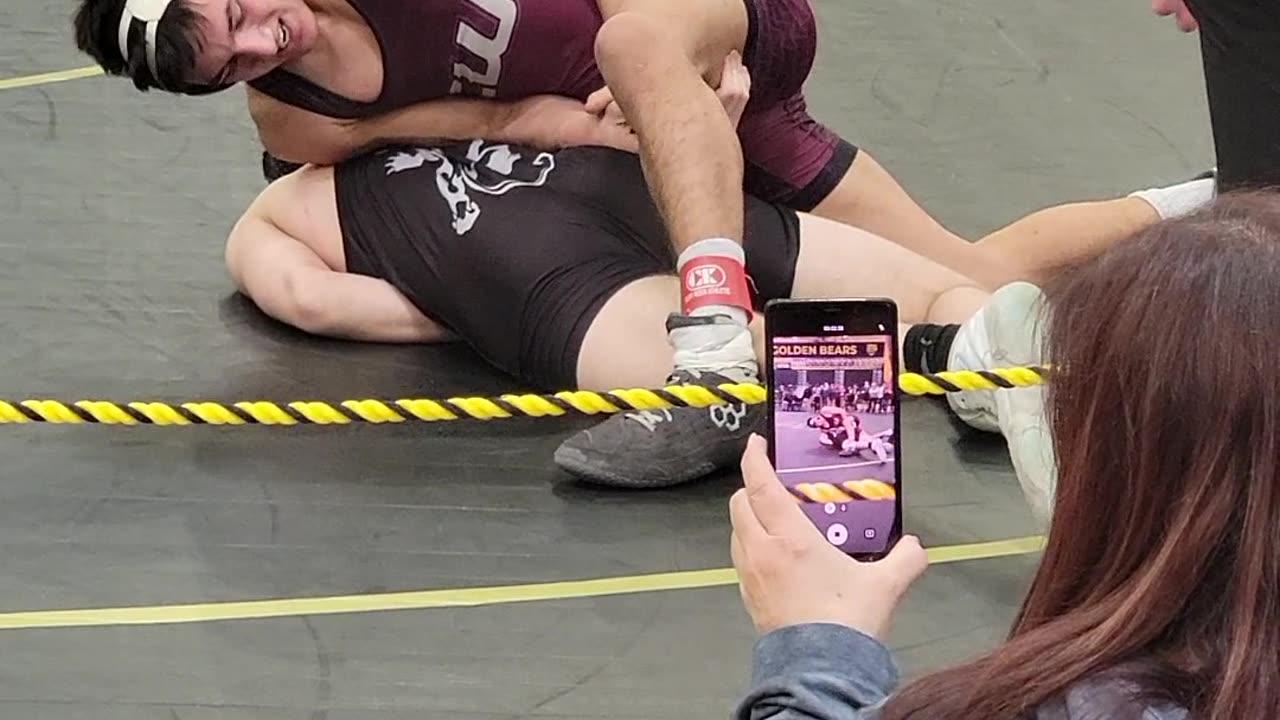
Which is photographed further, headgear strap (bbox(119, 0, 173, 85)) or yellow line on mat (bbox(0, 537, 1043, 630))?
headgear strap (bbox(119, 0, 173, 85))

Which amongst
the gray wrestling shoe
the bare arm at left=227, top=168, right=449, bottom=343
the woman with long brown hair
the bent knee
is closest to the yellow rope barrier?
the gray wrestling shoe

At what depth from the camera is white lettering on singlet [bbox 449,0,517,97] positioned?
230cm

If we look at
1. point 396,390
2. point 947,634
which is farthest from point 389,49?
point 947,634

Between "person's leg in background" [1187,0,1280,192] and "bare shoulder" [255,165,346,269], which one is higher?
"person's leg in background" [1187,0,1280,192]

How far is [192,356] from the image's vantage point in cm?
229

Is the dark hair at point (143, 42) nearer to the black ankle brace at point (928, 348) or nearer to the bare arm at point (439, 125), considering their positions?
the bare arm at point (439, 125)

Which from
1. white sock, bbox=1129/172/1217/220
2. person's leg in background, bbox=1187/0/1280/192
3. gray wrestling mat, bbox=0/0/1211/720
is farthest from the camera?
white sock, bbox=1129/172/1217/220

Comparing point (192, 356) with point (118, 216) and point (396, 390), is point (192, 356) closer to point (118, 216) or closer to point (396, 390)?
point (396, 390)

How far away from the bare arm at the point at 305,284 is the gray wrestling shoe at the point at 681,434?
1.37 ft

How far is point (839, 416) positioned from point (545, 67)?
1154 mm

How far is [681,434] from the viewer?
6.48ft

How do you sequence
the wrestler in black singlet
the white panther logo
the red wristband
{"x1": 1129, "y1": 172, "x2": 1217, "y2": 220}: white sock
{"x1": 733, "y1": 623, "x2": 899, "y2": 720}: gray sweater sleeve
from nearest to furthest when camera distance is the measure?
1. {"x1": 733, "y1": 623, "x2": 899, "y2": 720}: gray sweater sleeve
2. the red wristband
3. the wrestler in black singlet
4. the white panther logo
5. {"x1": 1129, "y1": 172, "x2": 1217, "y2": 220}: white sock

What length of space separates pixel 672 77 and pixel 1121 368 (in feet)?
4.61

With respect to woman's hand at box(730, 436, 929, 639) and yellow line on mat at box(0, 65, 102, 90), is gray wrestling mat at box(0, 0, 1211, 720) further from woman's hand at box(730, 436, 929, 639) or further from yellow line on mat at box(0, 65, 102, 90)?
woman's hand at box(730, 436, 929, 639)
